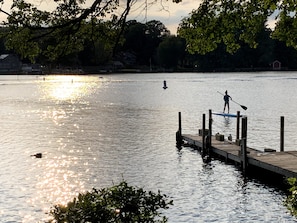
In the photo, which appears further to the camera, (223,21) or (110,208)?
(223,21)

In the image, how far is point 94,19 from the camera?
37.8ft

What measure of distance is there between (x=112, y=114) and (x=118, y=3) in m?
68.4

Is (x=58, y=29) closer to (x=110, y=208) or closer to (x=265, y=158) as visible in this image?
(x=110, y=208)

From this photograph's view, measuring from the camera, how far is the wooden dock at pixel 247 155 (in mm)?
28297

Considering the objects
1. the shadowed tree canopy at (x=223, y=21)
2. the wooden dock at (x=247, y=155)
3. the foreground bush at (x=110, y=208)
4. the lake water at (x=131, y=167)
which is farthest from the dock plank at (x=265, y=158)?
the foreground bush at (x=110, y=208)

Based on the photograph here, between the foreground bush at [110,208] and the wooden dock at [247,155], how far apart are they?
18.4 meters

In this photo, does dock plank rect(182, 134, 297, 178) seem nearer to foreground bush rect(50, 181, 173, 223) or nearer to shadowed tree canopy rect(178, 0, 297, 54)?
shadowed tree canopy rect(178, 0, 297, 54)

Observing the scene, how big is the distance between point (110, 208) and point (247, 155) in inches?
972

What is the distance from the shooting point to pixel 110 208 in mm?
8586

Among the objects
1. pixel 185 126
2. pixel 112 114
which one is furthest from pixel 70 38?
pixel 112 114

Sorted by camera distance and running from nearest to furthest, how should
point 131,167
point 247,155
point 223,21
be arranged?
point 223,21 < point 247,155 < point 131,167

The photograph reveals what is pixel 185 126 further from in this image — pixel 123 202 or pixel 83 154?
pixel 123 202

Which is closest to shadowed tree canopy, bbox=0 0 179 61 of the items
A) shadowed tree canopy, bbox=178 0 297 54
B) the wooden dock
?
shadowed tree canopy, bbox=178 0 297 54

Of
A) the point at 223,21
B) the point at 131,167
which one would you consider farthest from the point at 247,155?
the point at 223,21
